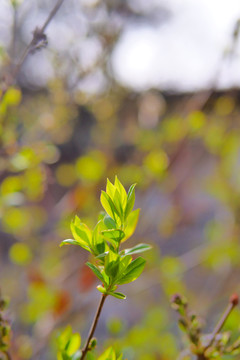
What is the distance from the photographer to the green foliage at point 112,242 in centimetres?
30

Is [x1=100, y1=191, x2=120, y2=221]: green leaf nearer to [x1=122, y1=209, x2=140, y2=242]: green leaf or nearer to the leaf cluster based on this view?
[x1=122, y1=209, x2=140, y2=242]: green leaf

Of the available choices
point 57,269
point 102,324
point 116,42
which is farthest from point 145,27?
point 102,324

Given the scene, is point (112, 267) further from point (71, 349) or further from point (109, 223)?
point (71, 349)

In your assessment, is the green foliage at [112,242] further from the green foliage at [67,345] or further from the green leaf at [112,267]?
the green foliage at [67,345]

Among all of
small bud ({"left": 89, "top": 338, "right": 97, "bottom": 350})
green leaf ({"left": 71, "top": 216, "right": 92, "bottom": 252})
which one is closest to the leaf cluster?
small bud ({"left": 89, "top": 338, "right": 97, "bottom": 350})

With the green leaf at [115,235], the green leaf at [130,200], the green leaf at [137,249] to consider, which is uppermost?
the green leaf at [130,200]

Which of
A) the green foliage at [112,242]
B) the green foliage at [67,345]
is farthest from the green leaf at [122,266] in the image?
the green foliage at [67,345]

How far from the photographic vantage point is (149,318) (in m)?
1.06

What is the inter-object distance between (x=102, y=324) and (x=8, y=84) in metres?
1.94

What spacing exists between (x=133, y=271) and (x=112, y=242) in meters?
0.03

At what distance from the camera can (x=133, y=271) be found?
12.4 inches

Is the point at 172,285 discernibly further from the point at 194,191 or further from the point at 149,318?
the point at 194,191

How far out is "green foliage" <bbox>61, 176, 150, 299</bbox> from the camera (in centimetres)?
30

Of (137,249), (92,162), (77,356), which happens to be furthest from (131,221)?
(92,162)
